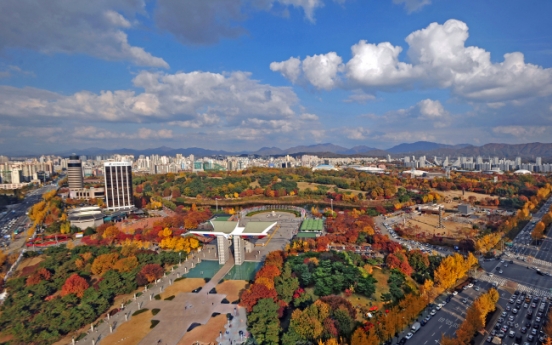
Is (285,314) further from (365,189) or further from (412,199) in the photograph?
(365,189)

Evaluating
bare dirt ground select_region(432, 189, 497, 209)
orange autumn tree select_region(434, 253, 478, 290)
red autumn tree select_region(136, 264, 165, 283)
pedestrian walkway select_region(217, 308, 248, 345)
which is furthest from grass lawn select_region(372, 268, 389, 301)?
bare dirt ground select_region(432, 189, 497, 209)

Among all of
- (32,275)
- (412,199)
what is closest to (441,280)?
(32,275)

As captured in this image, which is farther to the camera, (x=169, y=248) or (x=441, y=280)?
(x=169, y=248)

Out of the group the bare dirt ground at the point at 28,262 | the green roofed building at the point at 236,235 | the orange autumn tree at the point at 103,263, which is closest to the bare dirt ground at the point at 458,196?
the green roofed building at the point at 236,235

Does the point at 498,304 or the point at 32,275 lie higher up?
the point at 32,275

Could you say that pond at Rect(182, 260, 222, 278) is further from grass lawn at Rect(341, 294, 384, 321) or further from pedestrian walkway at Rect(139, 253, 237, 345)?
grass lawn at Rect(341, 294, 384, 321)

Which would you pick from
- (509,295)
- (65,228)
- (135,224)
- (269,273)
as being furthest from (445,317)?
(65,228)
